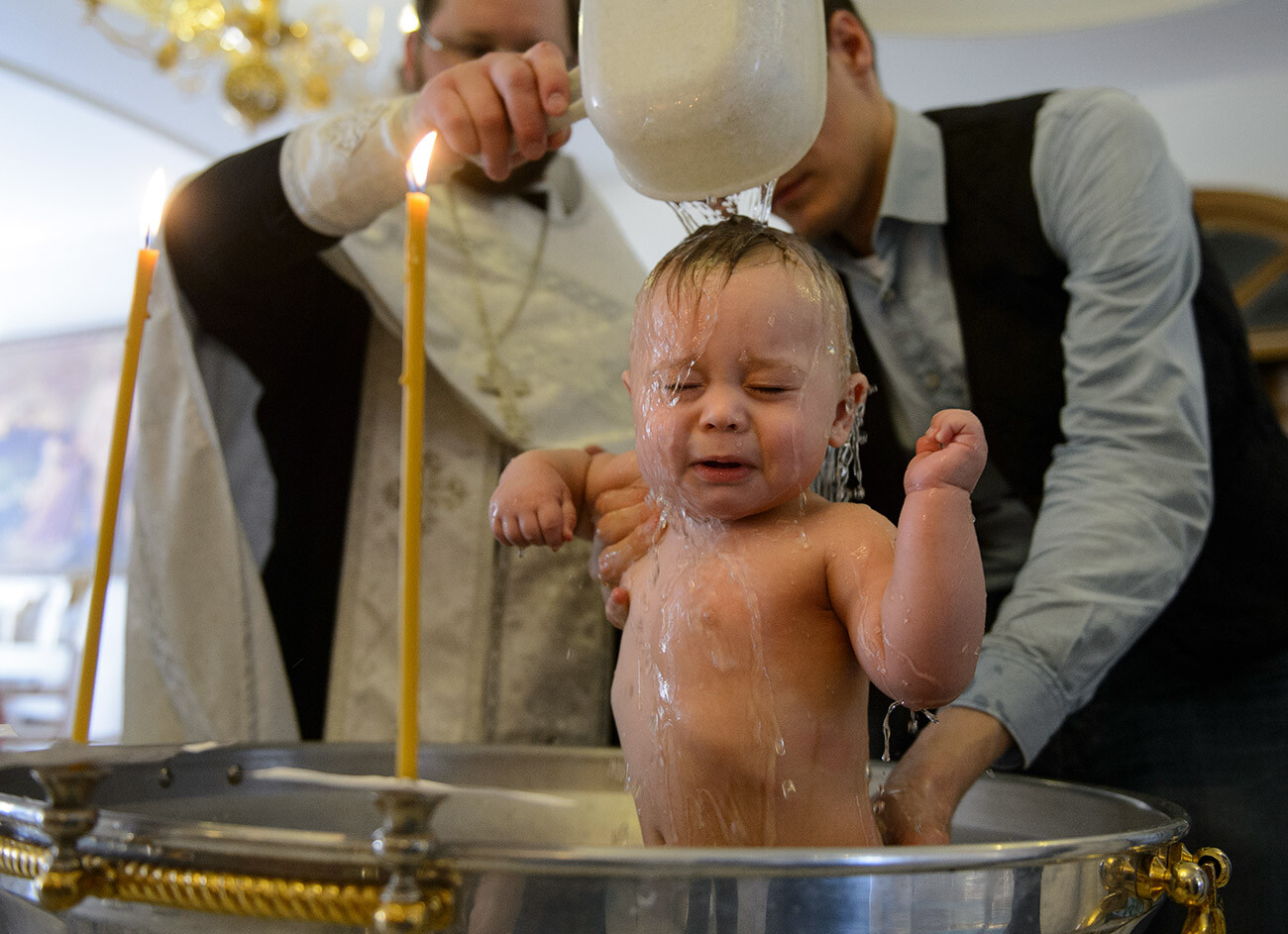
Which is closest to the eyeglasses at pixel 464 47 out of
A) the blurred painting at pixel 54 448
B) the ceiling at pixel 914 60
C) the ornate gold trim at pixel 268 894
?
the ornate gold trim at pixel 268 894

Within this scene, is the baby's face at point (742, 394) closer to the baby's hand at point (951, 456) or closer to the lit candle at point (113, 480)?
the baby's hand at point (951, 456)

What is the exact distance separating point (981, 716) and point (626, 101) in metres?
0.34

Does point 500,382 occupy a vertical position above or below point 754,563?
above

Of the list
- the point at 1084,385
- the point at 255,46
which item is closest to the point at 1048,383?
the point at 1084,385

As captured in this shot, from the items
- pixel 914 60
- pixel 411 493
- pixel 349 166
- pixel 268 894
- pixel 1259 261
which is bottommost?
pixel 268 894

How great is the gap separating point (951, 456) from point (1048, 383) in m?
0.34

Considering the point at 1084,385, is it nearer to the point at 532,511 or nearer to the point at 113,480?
the point at 532,511

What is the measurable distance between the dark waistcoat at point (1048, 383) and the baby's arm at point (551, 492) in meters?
0.16

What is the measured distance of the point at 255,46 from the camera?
7.98 ft

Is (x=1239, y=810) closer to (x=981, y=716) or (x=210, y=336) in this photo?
(x=981, y=716)

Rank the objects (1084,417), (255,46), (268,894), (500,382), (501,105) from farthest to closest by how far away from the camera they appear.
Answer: (255,46)
(500,382)
(1084,417)
(501,105)
(268,894)

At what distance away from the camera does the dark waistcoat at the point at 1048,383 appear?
2.17 feet

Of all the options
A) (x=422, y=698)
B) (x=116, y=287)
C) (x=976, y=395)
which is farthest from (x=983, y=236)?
Answer: (x=116, y=287)

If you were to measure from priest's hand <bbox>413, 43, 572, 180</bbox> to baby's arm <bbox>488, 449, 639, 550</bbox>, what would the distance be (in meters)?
0.15
